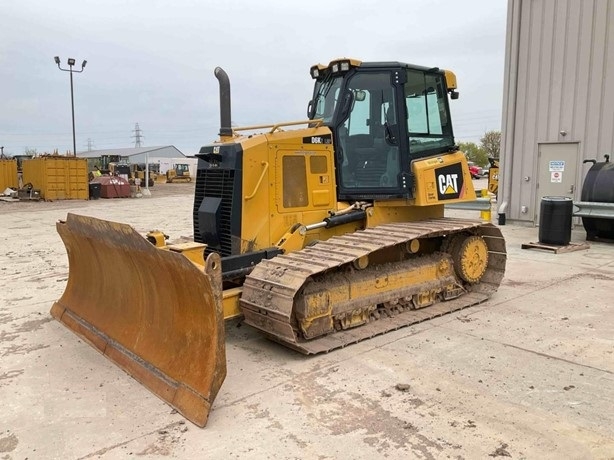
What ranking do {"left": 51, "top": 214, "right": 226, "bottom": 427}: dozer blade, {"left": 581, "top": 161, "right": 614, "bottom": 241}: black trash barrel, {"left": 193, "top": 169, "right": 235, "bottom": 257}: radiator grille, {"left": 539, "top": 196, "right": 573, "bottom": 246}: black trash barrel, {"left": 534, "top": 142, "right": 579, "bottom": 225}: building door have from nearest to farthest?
1. {"left": 51, "top": 214, "right": 226, "bottom": 427}: dozer blade
2. {"left": 193, "top": 169, "right": 235, "bottom": 257}: radiator grille
3. {"left": 539, "top": 196, "right": 573, "bottom": 246}: black trash barrel
4. {"left": 581, "top": 161, "right": 614, "bottom": 241}: black trash barrel
5. {"left": 534, "top": 142, "right": 579, "bottom": 225}: building door

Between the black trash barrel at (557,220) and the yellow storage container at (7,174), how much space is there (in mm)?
27938

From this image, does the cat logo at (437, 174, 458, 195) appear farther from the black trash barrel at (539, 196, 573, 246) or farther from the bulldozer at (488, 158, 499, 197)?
the bulldozer at (488, 158, 499, 197)

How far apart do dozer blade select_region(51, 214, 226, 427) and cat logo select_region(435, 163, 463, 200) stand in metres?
3.46

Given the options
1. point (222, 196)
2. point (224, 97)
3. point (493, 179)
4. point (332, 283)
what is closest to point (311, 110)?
point (224, 97)

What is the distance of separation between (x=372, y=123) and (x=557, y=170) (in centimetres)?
879

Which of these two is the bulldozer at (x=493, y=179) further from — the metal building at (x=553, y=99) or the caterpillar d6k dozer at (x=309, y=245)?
the caterpillar d6k dozer at (x=309, y=245)

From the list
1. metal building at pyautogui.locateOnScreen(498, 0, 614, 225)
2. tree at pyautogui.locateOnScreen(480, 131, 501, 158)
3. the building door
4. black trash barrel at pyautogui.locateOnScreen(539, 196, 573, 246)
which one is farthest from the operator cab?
tree at pyautogui.locateOnScreen(480, 131, 501, 158)

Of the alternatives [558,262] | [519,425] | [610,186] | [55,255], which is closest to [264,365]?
[519,425]

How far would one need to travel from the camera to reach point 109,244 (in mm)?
4812

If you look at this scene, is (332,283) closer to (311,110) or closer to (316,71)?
(311,110)

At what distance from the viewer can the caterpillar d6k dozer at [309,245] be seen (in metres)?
4.23

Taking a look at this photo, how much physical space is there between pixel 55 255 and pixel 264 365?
7372 millimetres

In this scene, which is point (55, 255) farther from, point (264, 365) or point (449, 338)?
point (449, 338)

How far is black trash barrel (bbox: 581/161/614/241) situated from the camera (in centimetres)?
1060
